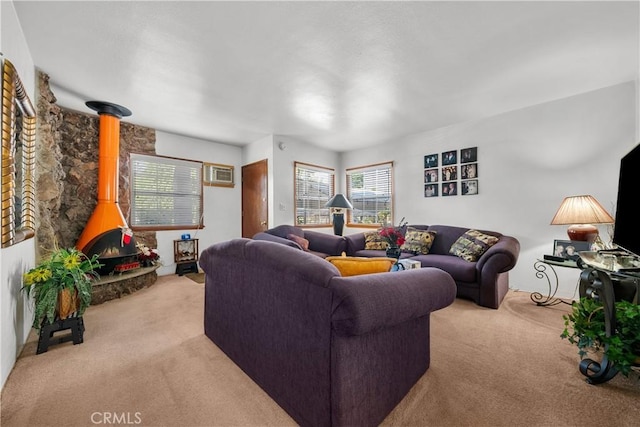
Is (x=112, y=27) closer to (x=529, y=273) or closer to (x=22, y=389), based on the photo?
A: (x=22, y=389)

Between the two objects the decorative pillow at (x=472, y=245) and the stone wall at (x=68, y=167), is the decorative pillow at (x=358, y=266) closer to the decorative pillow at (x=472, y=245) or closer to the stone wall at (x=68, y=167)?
the decorative pillow at (x=472, y=245)

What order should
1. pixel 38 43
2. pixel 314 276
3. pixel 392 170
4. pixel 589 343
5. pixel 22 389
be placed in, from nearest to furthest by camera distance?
pixel 314 276 → pixel 22 389 → pixel 589 343 → pixel 38 43 → pixel 392 170

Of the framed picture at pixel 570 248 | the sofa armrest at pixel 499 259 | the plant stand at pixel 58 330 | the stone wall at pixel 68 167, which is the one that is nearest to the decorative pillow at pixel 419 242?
the sofa armrest at pixel 499 259

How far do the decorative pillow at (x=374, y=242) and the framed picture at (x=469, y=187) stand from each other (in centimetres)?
147

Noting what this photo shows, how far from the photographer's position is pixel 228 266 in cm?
184

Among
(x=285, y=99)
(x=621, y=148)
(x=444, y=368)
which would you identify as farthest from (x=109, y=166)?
(x=621, y=148)

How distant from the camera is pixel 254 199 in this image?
509 cm

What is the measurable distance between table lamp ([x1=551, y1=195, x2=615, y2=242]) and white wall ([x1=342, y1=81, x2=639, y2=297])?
1.45 feet

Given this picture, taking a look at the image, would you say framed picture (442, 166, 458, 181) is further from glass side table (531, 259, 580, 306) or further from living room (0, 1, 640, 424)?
glass side table (531, 259, 580, 306)

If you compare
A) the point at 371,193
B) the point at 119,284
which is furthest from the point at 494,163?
the point at 119,284

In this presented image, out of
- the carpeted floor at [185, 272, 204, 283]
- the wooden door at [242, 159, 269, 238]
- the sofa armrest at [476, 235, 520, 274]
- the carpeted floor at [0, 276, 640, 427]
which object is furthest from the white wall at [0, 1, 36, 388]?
the sofa armrest at [476, 235, 520, 274]

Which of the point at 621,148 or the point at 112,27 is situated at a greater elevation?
the point at 112,27

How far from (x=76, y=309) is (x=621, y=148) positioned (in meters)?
5.68

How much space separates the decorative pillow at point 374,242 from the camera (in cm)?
423
